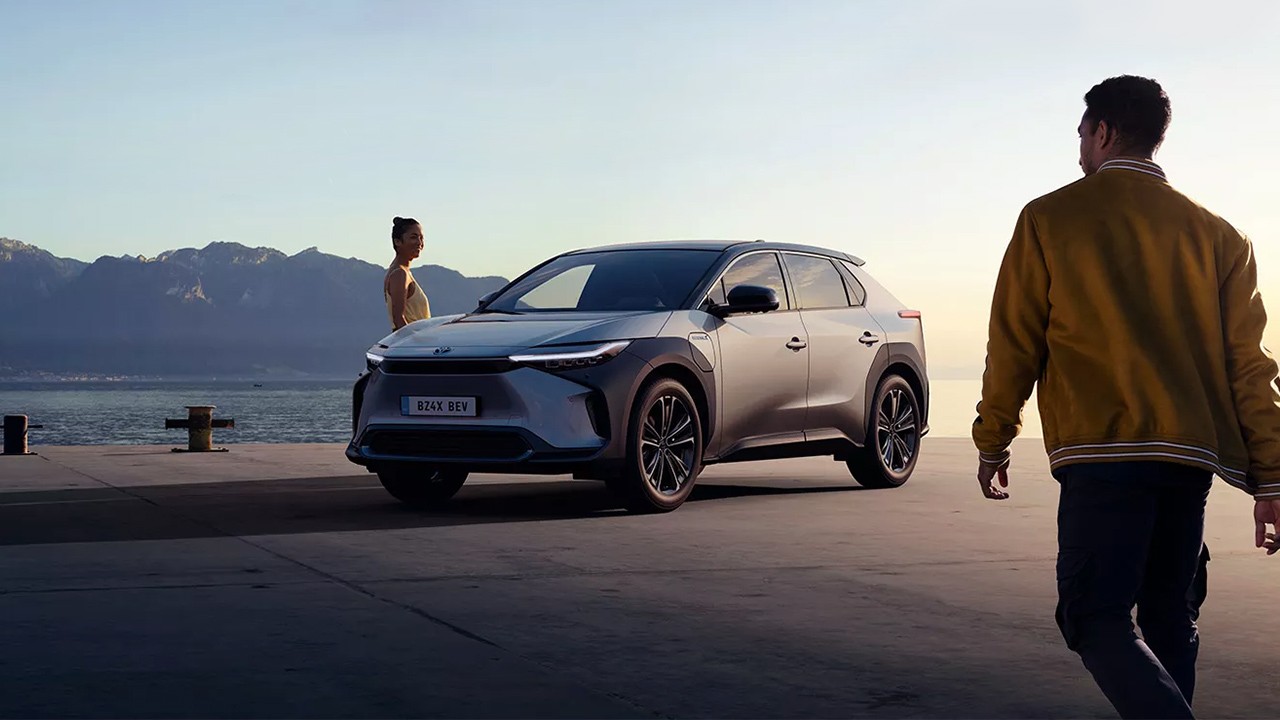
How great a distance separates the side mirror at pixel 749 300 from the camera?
415 inches

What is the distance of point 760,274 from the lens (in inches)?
447

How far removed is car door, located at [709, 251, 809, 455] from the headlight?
1138mm

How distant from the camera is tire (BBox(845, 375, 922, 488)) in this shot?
12141 millimetres

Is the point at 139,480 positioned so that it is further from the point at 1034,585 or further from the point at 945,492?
the point at 1034,585

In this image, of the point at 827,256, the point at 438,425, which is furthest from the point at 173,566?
the point at 827,256

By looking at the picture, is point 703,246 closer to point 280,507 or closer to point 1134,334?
point 280,507

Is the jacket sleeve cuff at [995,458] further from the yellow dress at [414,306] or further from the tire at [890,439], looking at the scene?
the yellow dress at [414,306]

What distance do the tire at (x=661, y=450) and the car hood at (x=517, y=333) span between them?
0.41 metres

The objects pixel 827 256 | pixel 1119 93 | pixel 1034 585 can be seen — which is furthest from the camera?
pixel 827 256

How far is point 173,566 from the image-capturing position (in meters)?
7.49

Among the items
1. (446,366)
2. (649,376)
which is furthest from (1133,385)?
(446,366)

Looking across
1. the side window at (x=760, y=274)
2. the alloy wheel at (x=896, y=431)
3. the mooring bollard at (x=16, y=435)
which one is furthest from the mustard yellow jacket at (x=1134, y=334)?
the mooring bollard at (x=16, y=435)

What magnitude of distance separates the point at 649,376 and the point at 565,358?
65 cm

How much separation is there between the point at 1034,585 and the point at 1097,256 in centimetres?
360
